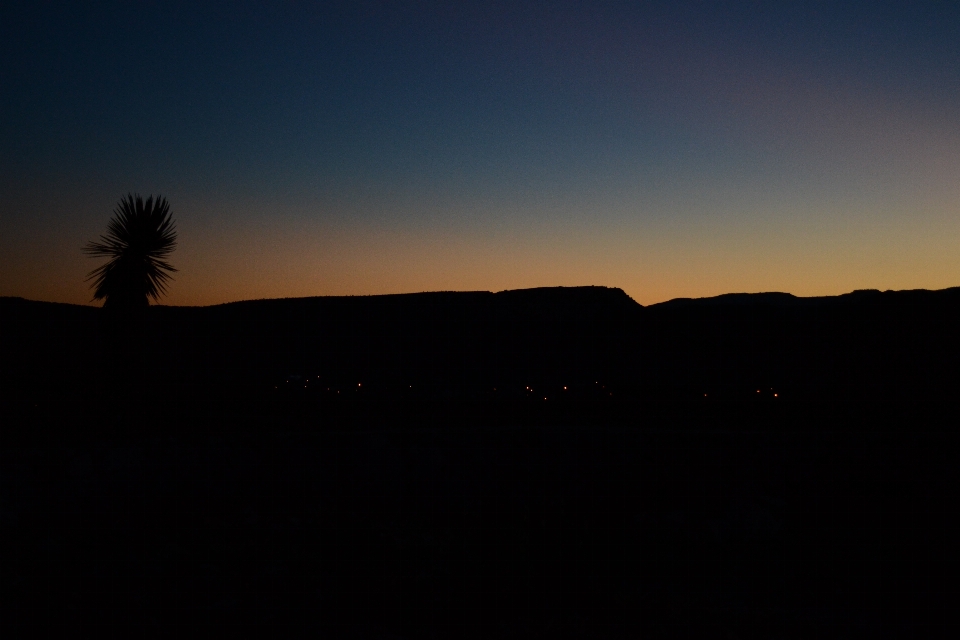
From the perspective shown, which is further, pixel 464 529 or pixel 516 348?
pixel 516 348

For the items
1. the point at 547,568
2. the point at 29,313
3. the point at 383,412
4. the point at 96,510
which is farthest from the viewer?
the point at 29,313

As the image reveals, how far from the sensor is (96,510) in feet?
35.8

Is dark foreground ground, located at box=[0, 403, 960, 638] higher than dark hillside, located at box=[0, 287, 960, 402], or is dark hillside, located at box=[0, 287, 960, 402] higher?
dark hillside, located at box=[0, 287, 960, 402]

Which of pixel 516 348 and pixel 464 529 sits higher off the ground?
pixel 516 348

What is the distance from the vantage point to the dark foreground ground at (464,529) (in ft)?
29.0

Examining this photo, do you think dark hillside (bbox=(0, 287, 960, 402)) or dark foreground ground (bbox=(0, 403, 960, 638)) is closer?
dark foreground ground (bbox=(0, 403, 960, 638))

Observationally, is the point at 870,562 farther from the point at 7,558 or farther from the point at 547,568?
the point at 7,558

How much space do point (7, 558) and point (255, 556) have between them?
9.95 ft

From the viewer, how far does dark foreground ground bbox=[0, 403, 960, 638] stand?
8.83 meters

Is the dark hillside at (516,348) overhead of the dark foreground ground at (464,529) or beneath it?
overhead

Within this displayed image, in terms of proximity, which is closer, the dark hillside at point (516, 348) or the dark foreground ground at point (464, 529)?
the dark foreground ground at point (464, 529)

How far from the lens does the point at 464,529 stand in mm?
11039

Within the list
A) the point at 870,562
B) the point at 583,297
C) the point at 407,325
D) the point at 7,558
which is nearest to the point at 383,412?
the point at 7,558

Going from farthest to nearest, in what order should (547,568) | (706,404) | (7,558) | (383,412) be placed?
(706,404)
(383,412)
(547,568)
(7,558)
